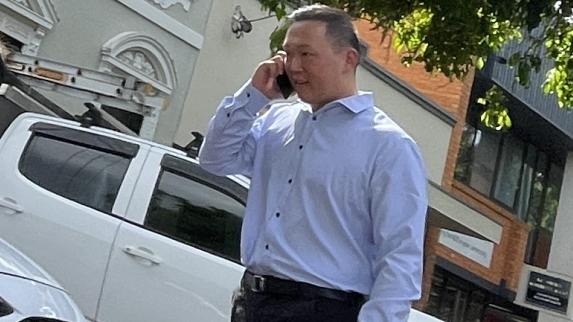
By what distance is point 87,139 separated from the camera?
7.13 metres

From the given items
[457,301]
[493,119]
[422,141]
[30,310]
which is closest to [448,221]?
[422,141]

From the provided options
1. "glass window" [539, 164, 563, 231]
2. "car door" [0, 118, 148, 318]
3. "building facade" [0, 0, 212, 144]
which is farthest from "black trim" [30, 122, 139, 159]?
"glass window" [539, 164, 563, 231]

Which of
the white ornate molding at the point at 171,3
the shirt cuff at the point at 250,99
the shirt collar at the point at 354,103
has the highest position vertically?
the white ornate molding at the point at 171,3

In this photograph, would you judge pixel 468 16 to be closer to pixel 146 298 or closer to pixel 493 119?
pixel 493 119

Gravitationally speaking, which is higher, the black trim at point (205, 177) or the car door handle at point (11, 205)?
the black trim at point (205, 177)

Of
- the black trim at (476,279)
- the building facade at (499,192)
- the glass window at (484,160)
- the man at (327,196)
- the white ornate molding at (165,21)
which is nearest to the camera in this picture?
the man at (327,196)

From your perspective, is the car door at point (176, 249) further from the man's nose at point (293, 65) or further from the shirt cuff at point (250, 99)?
the man's nose at point (293, 65)

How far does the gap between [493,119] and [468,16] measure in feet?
7.91

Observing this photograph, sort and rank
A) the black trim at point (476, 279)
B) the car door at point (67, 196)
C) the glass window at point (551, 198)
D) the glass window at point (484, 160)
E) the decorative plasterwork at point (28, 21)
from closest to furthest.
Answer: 1. the car door at point (67, 196)
2. the decorative plasterwork at point (28, 21)
3. the black trim at point (476, 279)
4. the glass window at point (484, 160)
5. the glass window at point (551, 198)

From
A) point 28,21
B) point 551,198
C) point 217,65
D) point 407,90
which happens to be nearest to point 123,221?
point 28,21

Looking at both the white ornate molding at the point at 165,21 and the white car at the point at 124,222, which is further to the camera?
the white ornate molding at the point at 165,21

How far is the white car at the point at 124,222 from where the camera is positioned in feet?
21.6

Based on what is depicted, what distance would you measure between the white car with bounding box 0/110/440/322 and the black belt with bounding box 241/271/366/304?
9.77ft

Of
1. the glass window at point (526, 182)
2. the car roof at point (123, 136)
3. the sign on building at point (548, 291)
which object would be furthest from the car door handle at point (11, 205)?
the glass window at point (526, 182)
